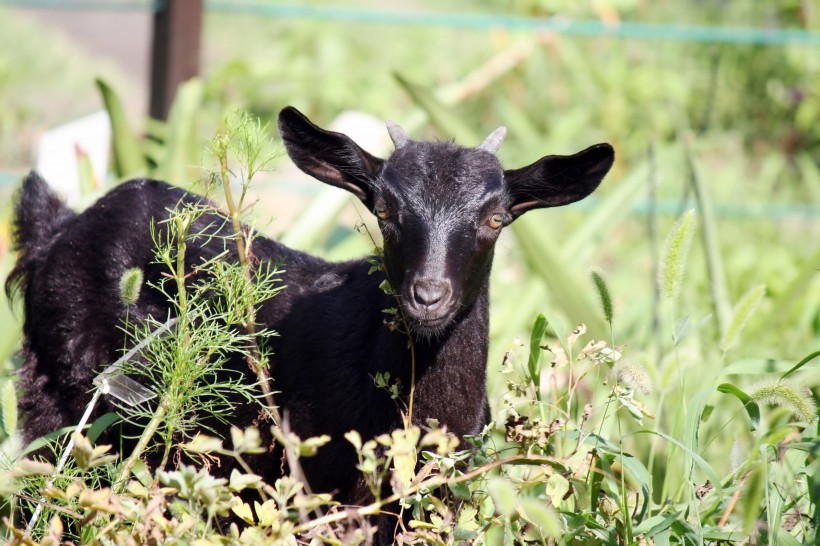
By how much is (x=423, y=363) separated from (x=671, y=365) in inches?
28.9

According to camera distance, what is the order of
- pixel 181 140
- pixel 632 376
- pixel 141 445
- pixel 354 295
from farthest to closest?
1. pixel 181 140
2. pixel 354 295
3. pixel 632 376
4. pixel 141 445

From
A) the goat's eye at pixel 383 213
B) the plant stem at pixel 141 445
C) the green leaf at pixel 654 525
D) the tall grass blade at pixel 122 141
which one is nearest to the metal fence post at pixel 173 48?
the tall grass blade at pixel 122 141

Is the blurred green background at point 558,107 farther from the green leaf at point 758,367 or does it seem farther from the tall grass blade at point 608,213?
the green leaf at point 758,367

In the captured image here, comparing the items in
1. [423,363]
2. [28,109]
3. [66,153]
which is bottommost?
[423,363]

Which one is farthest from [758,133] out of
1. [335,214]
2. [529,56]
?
[335,214]

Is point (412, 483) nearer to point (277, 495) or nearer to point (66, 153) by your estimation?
point (277, 495)

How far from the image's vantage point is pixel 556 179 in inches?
115

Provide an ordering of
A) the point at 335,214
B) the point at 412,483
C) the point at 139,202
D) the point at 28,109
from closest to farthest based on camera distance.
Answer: the point at 412,483, the point at 139,202, the point at 335,214, the point at 28,109

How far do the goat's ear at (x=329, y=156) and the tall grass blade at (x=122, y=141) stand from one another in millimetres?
1918

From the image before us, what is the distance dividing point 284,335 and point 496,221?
30.2 inches

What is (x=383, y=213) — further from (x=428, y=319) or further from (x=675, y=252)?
(x=675, y=252)

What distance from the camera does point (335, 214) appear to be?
466 cm

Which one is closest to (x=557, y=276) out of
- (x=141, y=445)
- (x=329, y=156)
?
(x=329, y=156)

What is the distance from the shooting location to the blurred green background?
4.83 metres
